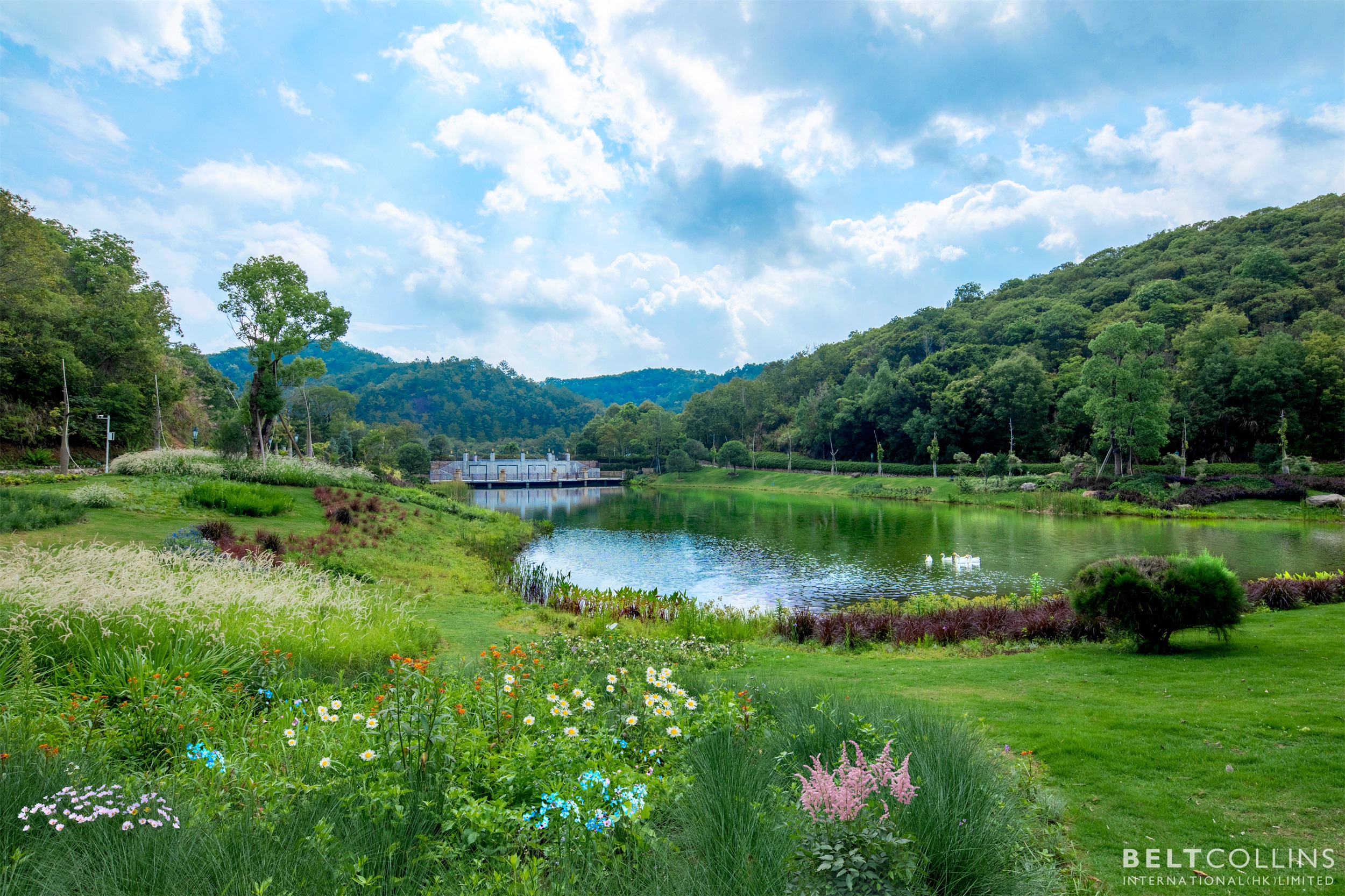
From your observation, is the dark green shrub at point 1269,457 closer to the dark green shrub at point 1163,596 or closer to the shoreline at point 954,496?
the shoreline at point 954,496

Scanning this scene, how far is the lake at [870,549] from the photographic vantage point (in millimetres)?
16828

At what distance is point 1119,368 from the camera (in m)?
37.8

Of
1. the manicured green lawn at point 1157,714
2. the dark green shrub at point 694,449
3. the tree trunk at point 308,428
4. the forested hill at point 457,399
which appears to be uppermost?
the forested hill at point 457,399

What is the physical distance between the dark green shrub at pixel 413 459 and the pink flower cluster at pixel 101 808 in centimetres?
6184

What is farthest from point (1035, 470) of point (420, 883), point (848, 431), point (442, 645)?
point (420, 883)

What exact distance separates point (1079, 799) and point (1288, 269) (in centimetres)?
7588

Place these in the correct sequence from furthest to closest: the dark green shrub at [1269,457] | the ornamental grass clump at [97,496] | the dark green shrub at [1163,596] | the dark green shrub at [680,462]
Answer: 1. the dark green shrub at [680,462]
2. the dark green shrub at [1269,457]
3. the ornamental grass clump at [97,496]
4. the dark green shrub at [1163,596]

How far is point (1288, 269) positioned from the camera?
55.0 meters

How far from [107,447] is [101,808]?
94.7ft

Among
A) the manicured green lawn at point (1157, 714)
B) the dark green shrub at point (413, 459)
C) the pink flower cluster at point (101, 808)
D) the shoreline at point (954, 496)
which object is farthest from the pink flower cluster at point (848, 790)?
the dark green shrub at point (413, 459)

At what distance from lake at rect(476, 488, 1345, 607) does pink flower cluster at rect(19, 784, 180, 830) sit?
13362 mm

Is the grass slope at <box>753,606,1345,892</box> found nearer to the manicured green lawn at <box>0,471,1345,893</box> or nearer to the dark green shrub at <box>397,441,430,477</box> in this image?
the manicured green lawn at <box>0,471,1345,893</box>

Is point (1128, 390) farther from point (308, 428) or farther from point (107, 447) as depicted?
point (308, 428)

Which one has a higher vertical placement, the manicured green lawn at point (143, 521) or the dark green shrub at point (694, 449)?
the dark green shrub at point (694, 449)
